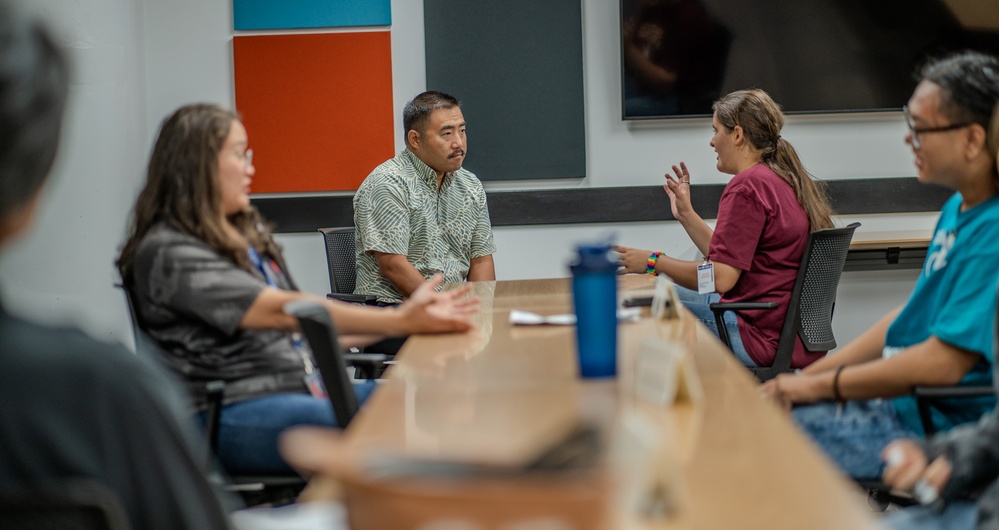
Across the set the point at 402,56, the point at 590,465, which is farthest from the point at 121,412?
the point at 402,56

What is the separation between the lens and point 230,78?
5.13m

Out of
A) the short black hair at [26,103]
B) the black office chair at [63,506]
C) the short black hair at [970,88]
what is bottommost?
the black office chair at [63,506]

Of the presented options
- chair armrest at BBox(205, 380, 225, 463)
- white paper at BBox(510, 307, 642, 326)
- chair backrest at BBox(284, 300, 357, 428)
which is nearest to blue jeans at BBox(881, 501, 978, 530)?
white paper at BBox(510, 307, 642, 326)

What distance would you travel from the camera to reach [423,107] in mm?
4230

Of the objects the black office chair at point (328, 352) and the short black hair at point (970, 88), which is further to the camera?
the short black hair at point (970, 88)

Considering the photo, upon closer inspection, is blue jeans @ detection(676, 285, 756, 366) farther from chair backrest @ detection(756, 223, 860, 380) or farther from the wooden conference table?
the wooden conference table

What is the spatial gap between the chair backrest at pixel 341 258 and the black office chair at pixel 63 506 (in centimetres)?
315

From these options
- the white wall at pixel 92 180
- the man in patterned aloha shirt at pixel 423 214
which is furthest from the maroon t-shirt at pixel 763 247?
the white wall at pixel 92 180

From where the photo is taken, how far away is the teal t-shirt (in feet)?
5.76

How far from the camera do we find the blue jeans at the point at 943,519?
1.38 meters

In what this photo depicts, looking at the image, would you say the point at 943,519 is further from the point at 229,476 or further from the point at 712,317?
the point at 712,317

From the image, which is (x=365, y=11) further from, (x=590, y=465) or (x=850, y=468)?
(x=590, y=465)

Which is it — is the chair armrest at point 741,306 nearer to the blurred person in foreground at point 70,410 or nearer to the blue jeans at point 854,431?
the blue jeans at point 854,431

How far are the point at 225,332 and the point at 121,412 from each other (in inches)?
48.9
